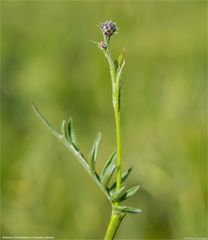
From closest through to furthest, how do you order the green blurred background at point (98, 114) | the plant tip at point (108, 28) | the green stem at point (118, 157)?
the green stem at point (118, 157)
the plant tip at point (108, 28)
the green blurred background at point (98, 114)

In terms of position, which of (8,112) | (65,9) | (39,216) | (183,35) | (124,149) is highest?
(65,9)

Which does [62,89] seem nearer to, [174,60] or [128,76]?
[128,76]

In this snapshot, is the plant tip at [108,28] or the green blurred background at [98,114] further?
the green blurred background at [98,114]

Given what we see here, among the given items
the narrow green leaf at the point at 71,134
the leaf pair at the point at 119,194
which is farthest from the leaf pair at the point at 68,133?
the leaf pair at the point at 119,194

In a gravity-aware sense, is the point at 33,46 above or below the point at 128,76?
above

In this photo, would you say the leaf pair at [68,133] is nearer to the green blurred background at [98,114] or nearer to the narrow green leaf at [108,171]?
→ the narrow green leaf at [108,171]

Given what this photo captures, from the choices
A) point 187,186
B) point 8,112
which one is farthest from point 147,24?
point 187,186

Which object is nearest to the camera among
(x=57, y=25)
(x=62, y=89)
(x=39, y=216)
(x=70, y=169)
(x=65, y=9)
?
(x=39, y=216)
